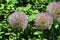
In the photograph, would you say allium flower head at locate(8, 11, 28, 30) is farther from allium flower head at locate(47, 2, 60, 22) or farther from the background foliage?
allium flower head at locate(47, 2, 60, 22)

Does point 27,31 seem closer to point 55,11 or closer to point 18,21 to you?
point 18,21

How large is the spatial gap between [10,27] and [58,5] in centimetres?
54

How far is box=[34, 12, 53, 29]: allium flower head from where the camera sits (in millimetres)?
2433

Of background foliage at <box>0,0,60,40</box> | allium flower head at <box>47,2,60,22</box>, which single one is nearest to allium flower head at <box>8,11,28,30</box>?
background foliage at <box>0,0,60,40</box>

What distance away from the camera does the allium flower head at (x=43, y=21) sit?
2.43 metres

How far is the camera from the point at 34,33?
8.07ft

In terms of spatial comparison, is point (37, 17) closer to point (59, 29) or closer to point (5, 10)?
point (59, 29)

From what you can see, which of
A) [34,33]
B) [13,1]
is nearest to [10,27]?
[34,33]

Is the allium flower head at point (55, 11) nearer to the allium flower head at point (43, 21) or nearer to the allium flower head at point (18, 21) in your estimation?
the allium flower head at point (43, 21)

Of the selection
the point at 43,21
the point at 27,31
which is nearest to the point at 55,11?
the point at 43,21

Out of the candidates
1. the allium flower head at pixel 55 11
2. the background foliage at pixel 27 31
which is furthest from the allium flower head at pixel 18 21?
the allium flower head at pixel 55 11

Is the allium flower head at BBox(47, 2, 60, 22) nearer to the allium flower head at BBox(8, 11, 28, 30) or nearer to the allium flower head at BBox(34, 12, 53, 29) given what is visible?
the allium flower head at BBox(34, 12, 53, 29)

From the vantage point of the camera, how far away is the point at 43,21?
7.99 feet

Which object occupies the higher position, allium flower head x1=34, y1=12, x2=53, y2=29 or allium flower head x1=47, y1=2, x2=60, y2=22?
allium flower head x1=47, y1=2, x2=60, y2=22
